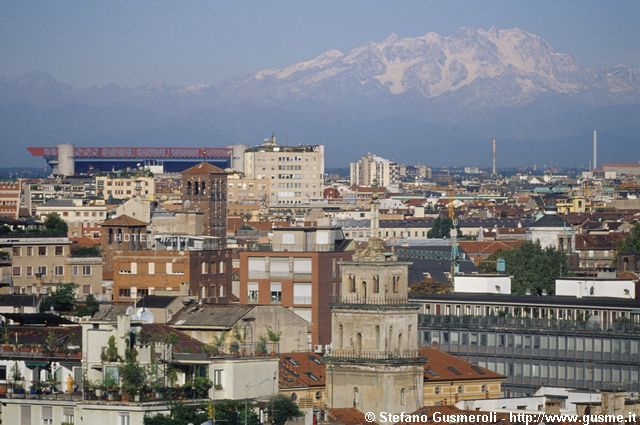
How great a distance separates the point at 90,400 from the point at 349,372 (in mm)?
14181

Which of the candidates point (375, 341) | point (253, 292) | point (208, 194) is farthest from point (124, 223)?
point (375, 341)

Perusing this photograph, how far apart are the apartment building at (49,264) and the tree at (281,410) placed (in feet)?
180

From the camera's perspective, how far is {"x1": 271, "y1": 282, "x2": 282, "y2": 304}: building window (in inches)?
3735

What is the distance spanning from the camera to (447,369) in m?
75.1

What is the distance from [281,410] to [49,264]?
6204cm

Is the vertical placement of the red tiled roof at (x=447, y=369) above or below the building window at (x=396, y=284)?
below

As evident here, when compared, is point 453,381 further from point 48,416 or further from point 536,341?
point 48,416

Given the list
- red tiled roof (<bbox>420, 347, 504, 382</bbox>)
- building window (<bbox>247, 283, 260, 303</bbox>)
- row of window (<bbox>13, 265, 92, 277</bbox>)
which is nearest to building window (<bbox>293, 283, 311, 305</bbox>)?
building window (<bbox>247, 283, 260, 303</bbox>)

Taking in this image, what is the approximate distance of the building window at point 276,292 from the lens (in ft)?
311

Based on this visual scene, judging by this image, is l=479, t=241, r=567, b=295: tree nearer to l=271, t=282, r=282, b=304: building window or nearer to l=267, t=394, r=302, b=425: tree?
l=271, t=282, r=282, b=304: building window

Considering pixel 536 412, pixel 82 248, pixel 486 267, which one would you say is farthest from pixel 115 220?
pixel 536 412

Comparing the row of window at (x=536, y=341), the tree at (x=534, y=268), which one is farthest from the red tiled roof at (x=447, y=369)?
the tree at (x=534, y=268)

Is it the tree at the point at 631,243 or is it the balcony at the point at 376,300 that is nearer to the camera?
the balcony at the point at 376,300

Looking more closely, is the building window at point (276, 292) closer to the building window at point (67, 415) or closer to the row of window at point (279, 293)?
the row of window at point (279, 293)
